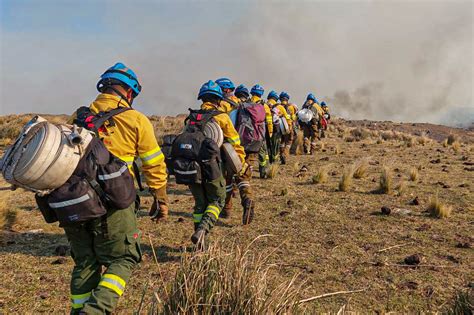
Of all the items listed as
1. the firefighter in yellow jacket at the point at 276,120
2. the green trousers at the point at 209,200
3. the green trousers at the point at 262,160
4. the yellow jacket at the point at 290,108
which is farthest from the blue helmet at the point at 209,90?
the yellow jacket at the point at 290,108

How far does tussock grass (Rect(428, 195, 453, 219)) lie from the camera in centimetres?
629

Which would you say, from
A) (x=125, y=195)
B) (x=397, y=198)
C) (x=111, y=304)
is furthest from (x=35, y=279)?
(x=397, y=198)

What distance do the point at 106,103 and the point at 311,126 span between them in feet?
38.3

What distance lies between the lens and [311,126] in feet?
47.0

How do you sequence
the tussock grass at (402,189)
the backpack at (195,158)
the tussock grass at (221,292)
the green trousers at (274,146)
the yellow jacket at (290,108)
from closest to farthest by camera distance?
the tussock grass at (221,292)
the backpack at (195,158)
the tussock grass at (402,189)
the green trousers at (274,146)
the yellow jacket at (290,108)

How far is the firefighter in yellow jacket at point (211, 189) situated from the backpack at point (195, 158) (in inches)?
7.1

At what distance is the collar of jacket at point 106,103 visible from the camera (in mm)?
3408

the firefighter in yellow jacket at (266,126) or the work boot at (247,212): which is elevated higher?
the firefighter in yellow jacket at (266,126)

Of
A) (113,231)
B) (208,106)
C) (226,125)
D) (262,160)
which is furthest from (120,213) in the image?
(262,160)

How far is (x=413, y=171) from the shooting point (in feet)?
31.0

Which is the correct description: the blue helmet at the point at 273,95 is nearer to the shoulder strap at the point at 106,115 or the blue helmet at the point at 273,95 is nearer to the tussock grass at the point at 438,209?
the tussock grass at the point at 438,209

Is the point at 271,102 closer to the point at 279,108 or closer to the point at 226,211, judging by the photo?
the point at 279,108

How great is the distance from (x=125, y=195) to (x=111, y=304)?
2.65 feet

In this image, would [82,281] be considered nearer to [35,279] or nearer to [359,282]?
[35,279]
